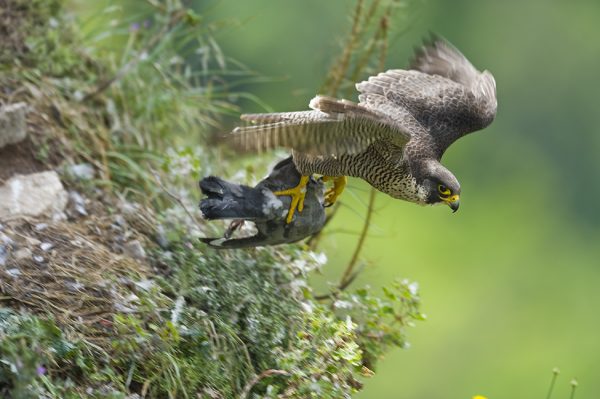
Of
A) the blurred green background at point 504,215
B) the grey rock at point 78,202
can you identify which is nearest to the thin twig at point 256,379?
the grey rock at point 78,202

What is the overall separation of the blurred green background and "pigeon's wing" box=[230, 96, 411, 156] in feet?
18.4

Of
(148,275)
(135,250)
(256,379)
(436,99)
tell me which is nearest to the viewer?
(256,379)

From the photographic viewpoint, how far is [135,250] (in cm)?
464

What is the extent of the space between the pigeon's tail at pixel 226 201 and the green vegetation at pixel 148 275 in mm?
345

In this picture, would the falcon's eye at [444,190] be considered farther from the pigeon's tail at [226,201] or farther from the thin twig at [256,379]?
the thin twig at [256,379]

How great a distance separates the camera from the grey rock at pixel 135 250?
15.2 ft

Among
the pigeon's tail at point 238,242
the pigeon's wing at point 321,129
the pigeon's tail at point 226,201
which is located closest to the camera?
the pigeon's wing at point 321,129

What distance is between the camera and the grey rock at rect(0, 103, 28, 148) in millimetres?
4934

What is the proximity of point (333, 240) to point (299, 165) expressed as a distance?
161 cm

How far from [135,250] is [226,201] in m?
0.63

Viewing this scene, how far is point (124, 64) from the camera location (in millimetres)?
5941

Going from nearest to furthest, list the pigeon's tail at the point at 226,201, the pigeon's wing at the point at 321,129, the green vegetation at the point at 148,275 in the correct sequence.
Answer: the green vegetation at the point at 148,275 < the pigeon's wing at the point at 321,129 < the pigeon's tail at the point at 226,201

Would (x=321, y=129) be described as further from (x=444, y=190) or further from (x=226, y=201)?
(x=444, y=190)

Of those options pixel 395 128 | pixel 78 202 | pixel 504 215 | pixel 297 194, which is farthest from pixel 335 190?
pixel 504 215
